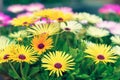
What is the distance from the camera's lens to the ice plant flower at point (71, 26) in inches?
52.0

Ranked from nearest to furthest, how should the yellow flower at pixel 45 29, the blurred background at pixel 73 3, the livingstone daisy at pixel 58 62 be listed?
the livingstone daisy at pixel 58 62, the yellow flower at pixel 45 29, the blurred background at pixel 73 3

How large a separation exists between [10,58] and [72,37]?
295 mm

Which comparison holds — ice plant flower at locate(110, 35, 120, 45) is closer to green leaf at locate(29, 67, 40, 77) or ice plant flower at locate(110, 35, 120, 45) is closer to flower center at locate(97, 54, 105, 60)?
flower center at locate(97, 54, 105, 60)

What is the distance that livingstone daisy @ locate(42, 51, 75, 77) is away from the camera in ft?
3.71

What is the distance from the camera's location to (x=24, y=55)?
46.1 inches

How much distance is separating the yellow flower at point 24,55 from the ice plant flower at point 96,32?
254 millimetres

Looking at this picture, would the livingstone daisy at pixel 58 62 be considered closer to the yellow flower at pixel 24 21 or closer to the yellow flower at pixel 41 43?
the yellow flower at pixel 41 43

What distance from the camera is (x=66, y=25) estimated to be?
4.48ft

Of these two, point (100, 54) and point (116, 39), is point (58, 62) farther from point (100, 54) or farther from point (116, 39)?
point (116, 39)

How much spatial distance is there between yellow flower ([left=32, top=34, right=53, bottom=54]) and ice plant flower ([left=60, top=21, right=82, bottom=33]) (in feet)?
0.36

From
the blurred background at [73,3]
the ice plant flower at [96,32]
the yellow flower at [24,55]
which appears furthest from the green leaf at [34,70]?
the blurred background at [73,3]

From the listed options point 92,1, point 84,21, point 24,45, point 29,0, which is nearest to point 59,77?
point 24,45

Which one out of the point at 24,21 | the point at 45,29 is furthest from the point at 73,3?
the point at 45,29

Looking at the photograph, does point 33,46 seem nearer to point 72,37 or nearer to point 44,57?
point 44,57
